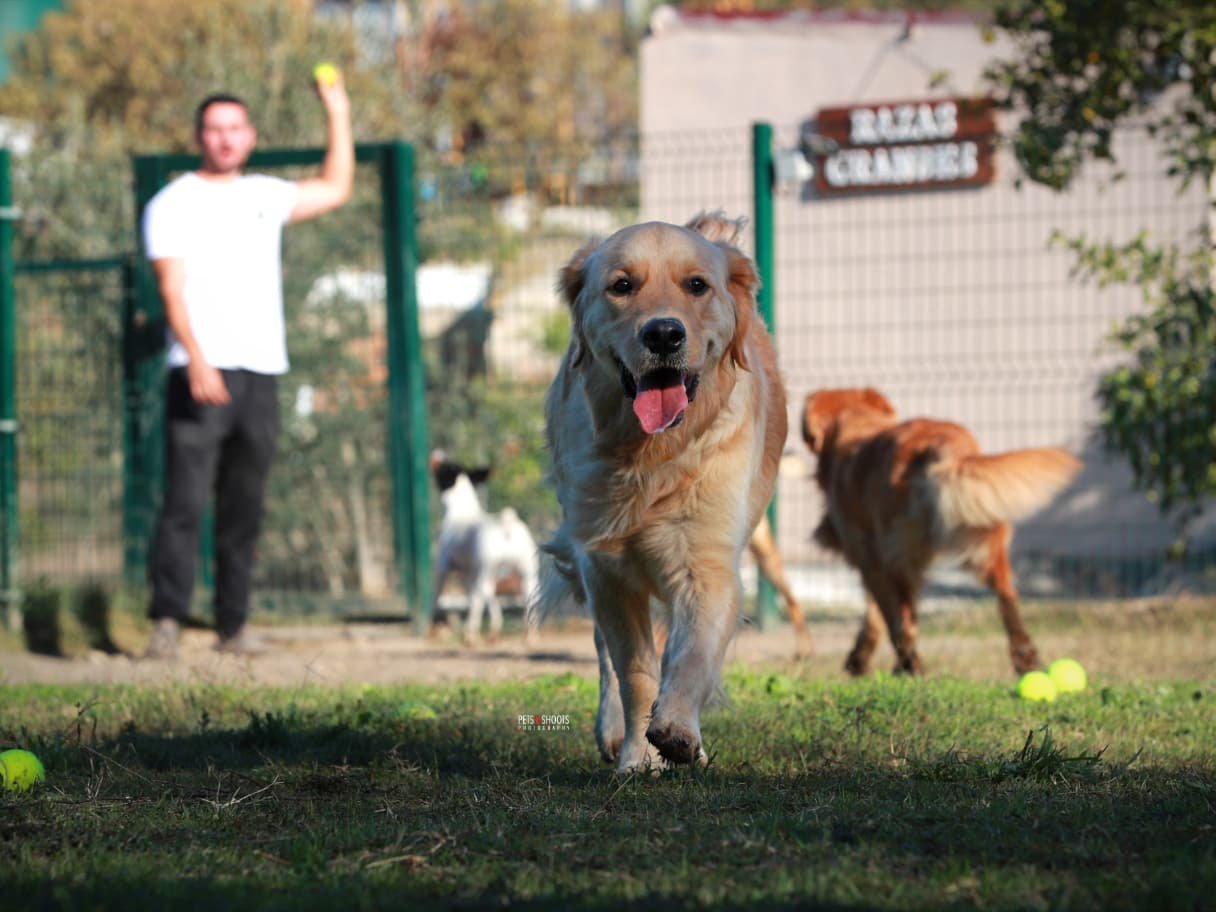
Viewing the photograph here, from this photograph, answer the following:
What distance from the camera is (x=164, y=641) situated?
254 inches

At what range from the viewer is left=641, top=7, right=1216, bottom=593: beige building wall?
31.0 feet

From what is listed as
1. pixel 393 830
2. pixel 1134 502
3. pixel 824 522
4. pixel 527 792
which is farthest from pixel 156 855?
pixel 1134 502

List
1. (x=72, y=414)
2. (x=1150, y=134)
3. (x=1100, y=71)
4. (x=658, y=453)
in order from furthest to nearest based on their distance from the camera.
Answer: (x=72, y=414), (x=1150, y=134), (x=1100, y=71), (x=658, y=453)

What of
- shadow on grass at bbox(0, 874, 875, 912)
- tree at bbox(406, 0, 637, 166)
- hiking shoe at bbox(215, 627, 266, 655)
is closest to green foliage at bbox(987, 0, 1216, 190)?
hiking shoe at bbox(215, 627, 266, 655)

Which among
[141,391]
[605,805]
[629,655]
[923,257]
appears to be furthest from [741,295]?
[923,257]

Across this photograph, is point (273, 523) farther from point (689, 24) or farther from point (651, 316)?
point (689, 24)

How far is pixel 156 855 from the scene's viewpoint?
2.62 metres

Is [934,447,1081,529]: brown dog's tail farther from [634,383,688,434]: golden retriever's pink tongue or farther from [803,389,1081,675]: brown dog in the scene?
[634,383,688,434]: golden retriever's pink tongue

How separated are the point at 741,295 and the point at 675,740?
1.27 m

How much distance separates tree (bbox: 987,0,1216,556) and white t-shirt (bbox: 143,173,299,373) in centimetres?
372

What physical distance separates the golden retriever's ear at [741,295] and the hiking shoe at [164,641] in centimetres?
359

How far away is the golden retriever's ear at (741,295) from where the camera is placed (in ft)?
12.4

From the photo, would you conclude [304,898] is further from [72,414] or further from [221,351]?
[72,414]

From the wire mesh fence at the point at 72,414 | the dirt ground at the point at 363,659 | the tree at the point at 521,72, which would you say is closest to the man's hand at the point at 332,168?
the dirt ground at the point at 363,659
